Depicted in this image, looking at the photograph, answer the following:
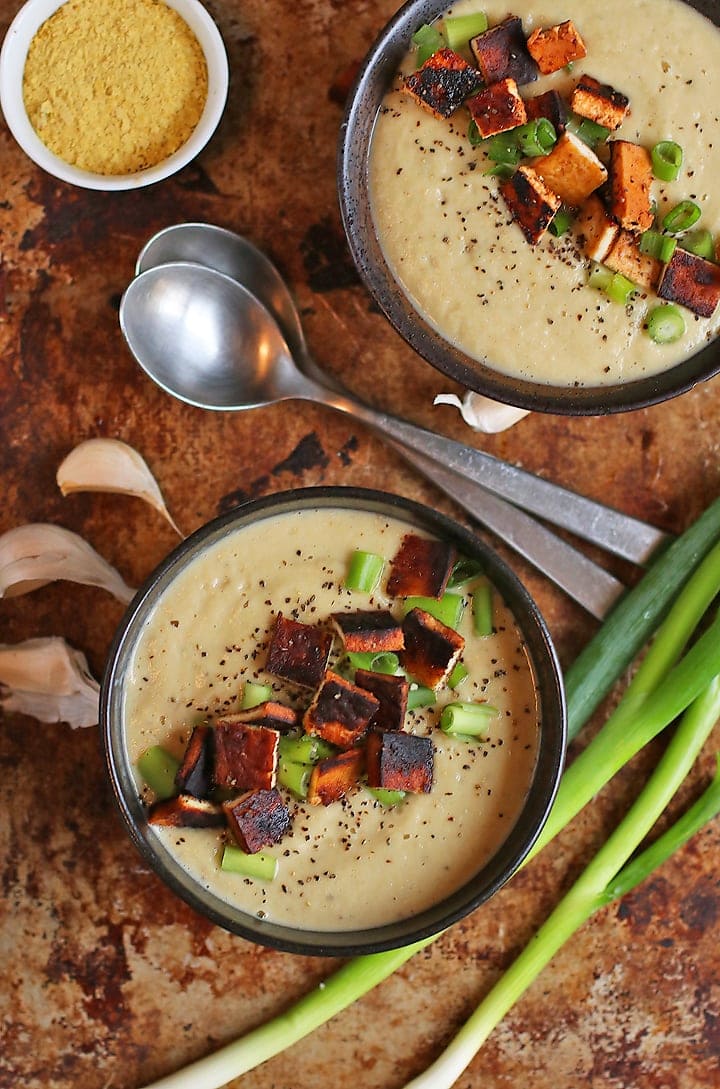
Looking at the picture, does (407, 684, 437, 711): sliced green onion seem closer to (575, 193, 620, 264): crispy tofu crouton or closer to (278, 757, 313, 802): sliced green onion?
(278, 757, 313, 802): sliced green onion

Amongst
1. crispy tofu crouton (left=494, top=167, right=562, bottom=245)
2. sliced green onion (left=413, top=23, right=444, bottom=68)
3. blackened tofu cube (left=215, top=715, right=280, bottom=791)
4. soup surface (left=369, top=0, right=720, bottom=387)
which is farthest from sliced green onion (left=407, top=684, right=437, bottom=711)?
sliced green onion (left=413, top=23, right=444, bottom=68)

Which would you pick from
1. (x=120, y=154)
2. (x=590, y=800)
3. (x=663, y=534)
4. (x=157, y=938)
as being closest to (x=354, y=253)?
(x=120, y=154)

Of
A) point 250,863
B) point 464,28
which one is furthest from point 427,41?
point 250,863

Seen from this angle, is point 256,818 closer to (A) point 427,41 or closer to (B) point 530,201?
(B) point 530,201

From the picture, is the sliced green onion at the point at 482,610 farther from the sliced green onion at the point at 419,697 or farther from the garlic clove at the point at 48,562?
the garlic clove at the point at 48,562

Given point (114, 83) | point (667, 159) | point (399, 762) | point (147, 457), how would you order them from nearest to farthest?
point (399, 762), point (667, 159), point (114, 83), point (147, 457)

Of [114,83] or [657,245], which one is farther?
[114,83]
